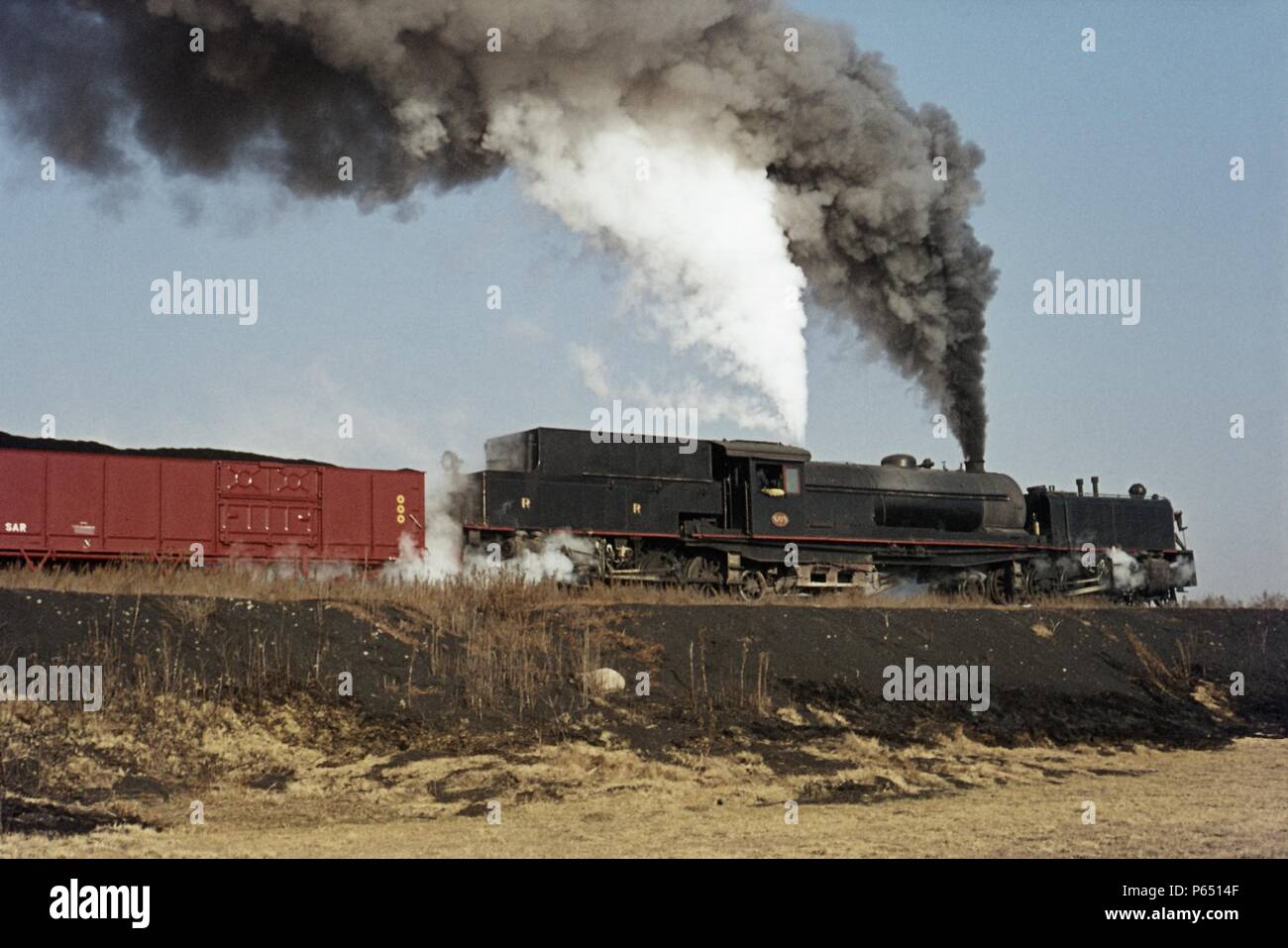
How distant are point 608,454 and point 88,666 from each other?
14437mm

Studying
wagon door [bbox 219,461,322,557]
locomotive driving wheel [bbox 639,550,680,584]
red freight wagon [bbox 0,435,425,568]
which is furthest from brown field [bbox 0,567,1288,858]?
locomotive driving wheel [bbox 639,550,680,584]

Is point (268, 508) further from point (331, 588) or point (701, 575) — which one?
point (701, 575)

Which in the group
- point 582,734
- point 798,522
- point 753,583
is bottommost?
point 582,734

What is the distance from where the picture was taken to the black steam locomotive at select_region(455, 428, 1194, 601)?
29.8m

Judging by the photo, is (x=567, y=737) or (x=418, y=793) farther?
(x=567, y=737)

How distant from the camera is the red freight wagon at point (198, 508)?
25906mm

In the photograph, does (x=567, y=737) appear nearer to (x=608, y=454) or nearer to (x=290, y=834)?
(x=290, y=834)

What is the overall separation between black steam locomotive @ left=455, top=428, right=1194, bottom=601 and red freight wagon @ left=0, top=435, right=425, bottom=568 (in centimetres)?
191

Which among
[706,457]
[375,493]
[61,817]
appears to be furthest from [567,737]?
[706,457]

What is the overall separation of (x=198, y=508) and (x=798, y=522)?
1334 cm

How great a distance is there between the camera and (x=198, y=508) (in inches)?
1080

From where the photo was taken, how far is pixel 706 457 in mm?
31906

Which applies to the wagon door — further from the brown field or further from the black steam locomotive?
the black steam locomotive

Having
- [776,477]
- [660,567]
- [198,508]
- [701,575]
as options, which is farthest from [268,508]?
[776,477]
